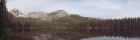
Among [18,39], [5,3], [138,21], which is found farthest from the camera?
[138,21]

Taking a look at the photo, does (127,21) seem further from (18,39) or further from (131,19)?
(18,39)

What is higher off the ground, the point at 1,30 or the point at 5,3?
the point at 5,3

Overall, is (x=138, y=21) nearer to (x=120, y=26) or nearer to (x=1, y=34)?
(x=120, y=26)

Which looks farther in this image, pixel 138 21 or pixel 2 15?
pixel 138 21

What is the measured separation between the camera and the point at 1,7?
32406 mm

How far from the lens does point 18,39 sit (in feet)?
115

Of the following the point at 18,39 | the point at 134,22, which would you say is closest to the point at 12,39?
the point at 18,39

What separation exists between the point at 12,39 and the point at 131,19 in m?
174

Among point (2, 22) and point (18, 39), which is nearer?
point (2, 22)

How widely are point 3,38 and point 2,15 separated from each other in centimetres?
382

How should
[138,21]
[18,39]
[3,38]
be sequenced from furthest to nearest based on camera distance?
1. [138,21]
2. [18,39]
3. [3,38]

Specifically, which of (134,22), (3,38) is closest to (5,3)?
(3,38)

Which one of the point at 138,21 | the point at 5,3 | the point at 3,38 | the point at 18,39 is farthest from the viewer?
the point at 138,21

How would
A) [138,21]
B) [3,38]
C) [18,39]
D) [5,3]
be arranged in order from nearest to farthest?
[3,38] → [5,3] → [18,39] → [138,21]
